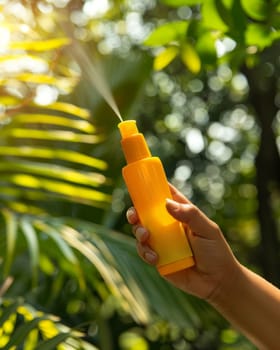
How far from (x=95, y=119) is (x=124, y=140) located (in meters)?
1.37

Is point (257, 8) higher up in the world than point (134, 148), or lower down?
higher up

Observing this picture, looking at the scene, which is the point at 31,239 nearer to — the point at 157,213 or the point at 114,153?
the point at 157,213

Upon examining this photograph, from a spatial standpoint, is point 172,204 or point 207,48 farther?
point 207,48

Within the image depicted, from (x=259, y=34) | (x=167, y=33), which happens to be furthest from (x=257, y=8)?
(x=167, y=33)

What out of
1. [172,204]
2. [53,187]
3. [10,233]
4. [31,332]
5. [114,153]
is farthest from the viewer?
[114,153]

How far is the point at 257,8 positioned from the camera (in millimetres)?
1113

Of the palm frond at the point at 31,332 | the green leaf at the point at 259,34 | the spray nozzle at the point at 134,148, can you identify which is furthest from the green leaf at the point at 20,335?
the green leaf at the point at 259,34

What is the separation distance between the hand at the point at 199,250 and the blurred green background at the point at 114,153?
0.16 meters

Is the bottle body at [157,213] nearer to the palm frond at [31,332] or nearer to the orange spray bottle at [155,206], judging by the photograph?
the orange spray bottle at [155,206]

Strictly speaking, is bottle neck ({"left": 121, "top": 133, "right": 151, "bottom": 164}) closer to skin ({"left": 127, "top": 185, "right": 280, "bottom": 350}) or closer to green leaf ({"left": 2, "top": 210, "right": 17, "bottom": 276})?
skin ({"left": 127, "top": 185, "right": 280, "bottom": 350})

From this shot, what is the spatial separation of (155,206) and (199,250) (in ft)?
0.22

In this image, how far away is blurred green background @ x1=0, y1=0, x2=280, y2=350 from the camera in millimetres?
1236

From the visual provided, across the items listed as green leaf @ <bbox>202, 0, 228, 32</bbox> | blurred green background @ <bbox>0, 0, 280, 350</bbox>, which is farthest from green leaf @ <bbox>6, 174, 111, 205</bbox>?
green leaf @ <bbox>202, 0, 228, 32</bbox>

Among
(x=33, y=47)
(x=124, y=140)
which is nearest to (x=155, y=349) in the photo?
(x=33, y=47)
